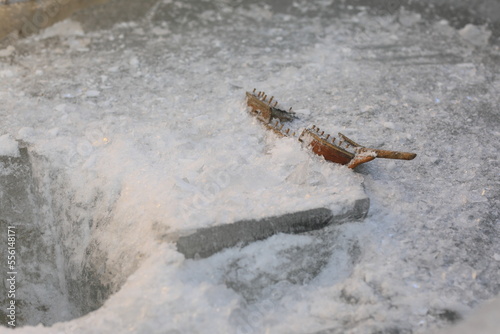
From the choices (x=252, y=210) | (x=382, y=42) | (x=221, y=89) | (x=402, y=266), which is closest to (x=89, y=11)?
(x=221, y=89)

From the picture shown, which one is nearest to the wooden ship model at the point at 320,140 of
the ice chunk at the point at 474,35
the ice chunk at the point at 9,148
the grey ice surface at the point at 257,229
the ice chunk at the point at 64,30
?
the grey ice surface at the point at 257,229

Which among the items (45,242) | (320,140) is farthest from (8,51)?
(320,140)

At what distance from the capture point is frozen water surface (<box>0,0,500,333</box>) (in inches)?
80.2

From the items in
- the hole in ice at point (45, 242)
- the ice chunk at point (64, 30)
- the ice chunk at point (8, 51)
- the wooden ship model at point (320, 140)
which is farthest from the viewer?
the ice chunk at point (64, 30)

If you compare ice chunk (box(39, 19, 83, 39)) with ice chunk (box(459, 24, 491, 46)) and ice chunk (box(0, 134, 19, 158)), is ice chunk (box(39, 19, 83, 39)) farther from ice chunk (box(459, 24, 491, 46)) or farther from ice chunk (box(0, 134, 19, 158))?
ice chunk (box(459, 24, 491, 46))

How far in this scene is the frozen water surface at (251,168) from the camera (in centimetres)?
204

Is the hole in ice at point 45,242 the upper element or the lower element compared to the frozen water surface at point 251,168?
lower

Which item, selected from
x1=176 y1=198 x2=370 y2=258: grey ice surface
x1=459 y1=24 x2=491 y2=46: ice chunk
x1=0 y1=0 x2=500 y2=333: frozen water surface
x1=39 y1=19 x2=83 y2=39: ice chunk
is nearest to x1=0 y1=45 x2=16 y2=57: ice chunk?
x1=0 y1=0 x2=500 y2=333: frozen water surface

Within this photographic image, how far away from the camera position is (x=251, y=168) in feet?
8.25

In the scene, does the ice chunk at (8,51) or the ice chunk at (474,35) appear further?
the ice chunk at (474,35)

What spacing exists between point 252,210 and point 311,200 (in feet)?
0.89

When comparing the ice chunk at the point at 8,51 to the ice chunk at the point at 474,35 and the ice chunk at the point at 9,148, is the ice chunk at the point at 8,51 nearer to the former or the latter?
the ice chunk at the point at 9,148

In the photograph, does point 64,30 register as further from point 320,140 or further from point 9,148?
point 320,140

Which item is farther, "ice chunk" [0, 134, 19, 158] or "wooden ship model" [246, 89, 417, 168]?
"ice chunk" [0, 134, 19, 158]
